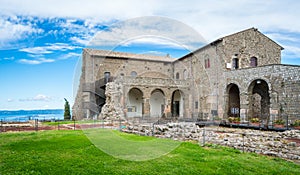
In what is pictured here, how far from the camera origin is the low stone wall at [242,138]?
10.6 m

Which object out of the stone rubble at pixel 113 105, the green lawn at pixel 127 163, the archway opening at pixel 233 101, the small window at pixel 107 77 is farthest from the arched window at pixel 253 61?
the green lawn at pixel 127 163

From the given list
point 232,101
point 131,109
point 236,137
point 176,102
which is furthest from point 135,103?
point 236,137

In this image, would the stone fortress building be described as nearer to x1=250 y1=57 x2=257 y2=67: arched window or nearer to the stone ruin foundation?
x1=250 y1=57 x2=257 y2=67: arched window

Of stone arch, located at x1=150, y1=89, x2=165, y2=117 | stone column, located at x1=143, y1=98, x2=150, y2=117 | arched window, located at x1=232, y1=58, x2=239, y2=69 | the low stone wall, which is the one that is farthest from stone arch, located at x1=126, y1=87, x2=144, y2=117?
the low stone wall

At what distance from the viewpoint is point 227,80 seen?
2716cm

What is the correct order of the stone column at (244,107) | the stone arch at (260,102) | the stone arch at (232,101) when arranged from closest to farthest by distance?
the stone column at (244,107)
the stone arch at (260,102)
the stone arch at (232,101)

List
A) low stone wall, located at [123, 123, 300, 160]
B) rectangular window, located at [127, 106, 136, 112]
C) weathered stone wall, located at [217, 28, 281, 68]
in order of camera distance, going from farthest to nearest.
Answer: rectangular window, located at [127, 106, 136, 112], weathered stone wall, located at [217, 28, 281, 68], low stone wall, located at [123, 123, 300, 160]

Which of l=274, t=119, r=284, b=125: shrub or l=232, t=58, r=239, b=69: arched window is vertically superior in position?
l=232, t=58, r=239, b=69: arched window

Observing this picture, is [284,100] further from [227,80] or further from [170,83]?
[170,83]

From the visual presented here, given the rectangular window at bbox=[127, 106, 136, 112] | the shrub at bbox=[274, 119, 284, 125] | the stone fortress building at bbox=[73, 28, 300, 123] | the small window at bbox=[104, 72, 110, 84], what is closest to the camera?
the shrub at bbox=[274, 119, 284, 125]

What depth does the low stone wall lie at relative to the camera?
418 inches

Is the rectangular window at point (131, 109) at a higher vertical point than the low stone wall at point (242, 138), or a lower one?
higher

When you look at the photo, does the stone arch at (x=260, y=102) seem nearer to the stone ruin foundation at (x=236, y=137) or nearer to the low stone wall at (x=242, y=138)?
the stone ruin foundation at (x=236, y=137)

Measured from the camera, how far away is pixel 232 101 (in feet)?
93.4
